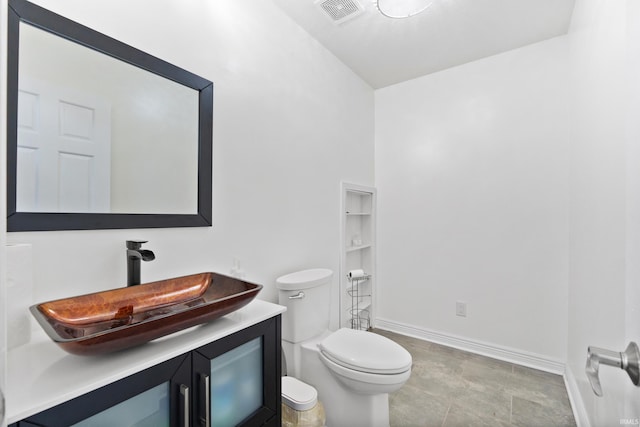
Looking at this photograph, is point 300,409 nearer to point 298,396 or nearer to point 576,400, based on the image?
point 298,396

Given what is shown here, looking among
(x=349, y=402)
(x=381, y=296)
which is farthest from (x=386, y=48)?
(x=349, y=402)

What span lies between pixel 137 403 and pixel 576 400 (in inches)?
94.6

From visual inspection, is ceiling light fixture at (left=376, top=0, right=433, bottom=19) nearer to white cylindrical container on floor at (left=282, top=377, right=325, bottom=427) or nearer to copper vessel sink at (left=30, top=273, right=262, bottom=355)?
copper vessel sink at (left=30, top=273, right=262, bottom=355)

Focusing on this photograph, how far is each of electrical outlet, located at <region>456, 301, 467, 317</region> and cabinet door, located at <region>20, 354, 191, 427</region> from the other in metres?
2.43

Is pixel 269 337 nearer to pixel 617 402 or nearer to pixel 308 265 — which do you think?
pixel 308 265

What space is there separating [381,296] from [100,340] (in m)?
2.68

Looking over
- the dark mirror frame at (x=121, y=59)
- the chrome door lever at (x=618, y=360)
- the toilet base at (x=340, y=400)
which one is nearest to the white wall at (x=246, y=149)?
the dark mirror frame at (x=121, y=59)

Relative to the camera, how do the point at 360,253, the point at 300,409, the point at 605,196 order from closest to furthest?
the point at 605,196, the point at 300,409, the point at 360,253

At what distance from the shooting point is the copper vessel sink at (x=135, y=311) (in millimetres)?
762

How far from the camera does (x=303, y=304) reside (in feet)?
5.80

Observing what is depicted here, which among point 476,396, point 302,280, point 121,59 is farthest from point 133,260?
point 476,396

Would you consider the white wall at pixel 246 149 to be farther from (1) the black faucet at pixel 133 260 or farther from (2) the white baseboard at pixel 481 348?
(2) the white baseboard at pixel 481 348

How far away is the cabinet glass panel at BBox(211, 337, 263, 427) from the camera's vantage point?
1.02 metres

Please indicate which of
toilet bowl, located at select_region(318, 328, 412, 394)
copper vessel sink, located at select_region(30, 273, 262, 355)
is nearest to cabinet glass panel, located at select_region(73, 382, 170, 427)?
copper vessel sink, located at select_region(30, 273, 262, 355)
